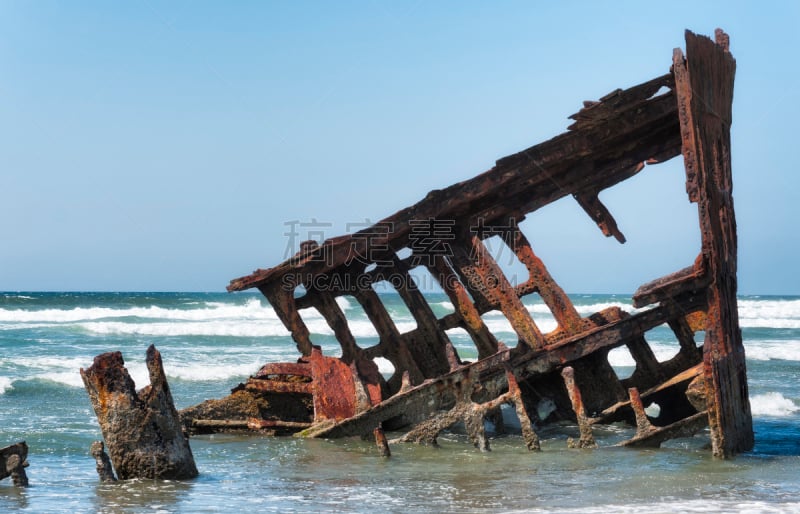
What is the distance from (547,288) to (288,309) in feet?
8.95

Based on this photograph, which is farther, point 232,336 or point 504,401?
point 232,336

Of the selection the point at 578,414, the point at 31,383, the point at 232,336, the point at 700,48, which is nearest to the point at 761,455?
the point at 578,414

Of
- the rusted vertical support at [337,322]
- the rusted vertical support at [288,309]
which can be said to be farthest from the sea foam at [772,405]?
the rusted vertical support at [288,309]

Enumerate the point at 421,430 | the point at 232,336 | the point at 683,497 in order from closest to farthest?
1. the point at 683,497
2. the point at 421,430
3. the point at 232,336

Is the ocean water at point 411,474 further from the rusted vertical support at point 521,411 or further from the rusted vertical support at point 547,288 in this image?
the rusted vertical support at point 547,288

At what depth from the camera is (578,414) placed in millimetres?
7582

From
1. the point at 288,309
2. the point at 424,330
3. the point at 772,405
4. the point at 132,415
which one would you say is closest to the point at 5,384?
the point at 288,309

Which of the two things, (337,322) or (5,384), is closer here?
(337,322)

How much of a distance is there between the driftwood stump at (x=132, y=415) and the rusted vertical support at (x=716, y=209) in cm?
404

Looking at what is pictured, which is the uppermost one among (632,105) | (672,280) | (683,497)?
(632,105)

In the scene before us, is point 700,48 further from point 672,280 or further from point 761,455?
point 761,455

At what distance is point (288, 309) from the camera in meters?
9.35

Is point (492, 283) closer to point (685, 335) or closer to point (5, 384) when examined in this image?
point (685, 335)

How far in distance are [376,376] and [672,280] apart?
10.4 ft
